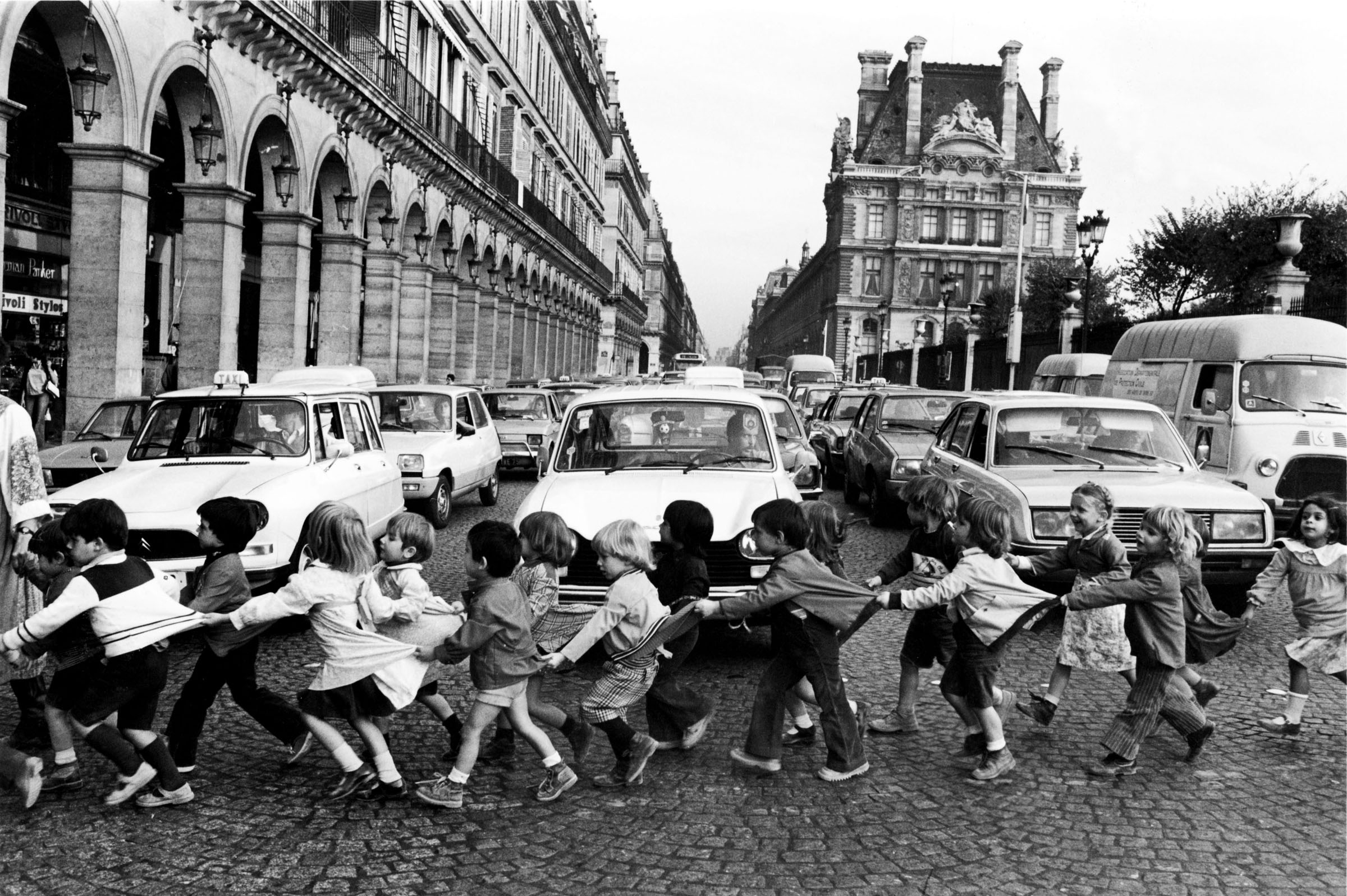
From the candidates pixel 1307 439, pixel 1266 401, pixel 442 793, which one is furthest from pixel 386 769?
pixel 1266 401

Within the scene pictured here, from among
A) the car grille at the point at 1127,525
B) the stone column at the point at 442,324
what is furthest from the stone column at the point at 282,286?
the car grille at the point at 1127,525

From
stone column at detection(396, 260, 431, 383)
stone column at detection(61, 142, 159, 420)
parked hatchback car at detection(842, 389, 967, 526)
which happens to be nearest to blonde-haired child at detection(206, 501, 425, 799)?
parked hatchback car at detection(842, 389, 967, 526)

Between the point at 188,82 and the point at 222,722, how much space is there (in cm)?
1453

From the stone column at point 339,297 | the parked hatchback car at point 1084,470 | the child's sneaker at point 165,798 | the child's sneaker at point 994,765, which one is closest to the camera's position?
the child's sneaker at point 165,798

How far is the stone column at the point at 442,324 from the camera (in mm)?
→ 34688

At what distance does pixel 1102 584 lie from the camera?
17.7 feet

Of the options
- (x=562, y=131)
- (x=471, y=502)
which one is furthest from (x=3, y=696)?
(x=562, y=131)

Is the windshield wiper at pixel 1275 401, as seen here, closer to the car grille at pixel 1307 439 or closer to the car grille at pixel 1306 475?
the car grille at pixel 1307 439

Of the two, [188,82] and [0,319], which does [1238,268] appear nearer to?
[188,82]

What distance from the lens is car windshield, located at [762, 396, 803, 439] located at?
37.3 ft

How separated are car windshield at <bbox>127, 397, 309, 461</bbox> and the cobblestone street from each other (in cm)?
311

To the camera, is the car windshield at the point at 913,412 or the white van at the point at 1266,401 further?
the car windshield at the point at 913,412

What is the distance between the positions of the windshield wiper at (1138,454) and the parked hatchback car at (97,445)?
7.79m

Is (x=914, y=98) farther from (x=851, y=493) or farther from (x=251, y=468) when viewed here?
(x=251, y=468)
